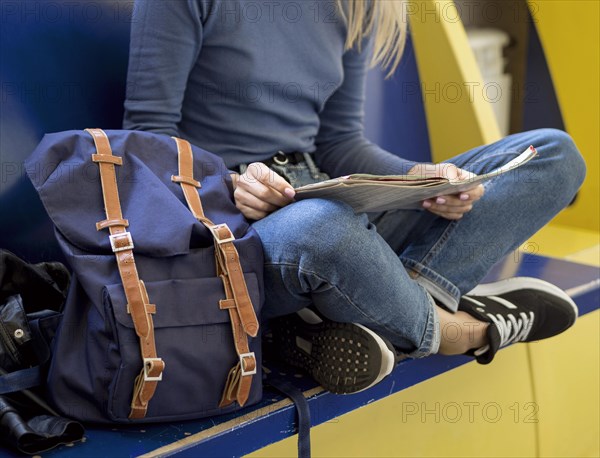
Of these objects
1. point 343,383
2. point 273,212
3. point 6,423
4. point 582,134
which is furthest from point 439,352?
point 582,134

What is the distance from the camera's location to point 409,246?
137cm

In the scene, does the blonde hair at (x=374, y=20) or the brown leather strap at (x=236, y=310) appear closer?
the brown leather strap at (x=236, y=310)

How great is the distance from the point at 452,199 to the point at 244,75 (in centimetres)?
39

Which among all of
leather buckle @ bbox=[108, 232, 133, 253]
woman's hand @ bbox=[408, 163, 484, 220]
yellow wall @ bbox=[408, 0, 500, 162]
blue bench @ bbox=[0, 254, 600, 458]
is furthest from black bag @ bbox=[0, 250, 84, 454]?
yellow wall @ bbox=[408, 0, 500, 162]

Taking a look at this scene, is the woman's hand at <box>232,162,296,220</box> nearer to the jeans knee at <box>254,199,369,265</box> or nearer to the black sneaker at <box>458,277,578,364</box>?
the jeans knee at <box>254,199,369,265</box>

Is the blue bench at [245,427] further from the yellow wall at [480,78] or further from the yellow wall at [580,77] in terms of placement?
the yellow wall at [580,77]

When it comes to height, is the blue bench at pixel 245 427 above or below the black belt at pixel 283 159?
below

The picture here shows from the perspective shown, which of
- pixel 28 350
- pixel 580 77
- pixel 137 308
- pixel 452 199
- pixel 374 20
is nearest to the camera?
pixel 137 308

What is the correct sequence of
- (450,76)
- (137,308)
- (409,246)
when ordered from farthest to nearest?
1. (450,76)
2. (409,246)
3. (137,308)

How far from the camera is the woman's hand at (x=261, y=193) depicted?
43.3 inches

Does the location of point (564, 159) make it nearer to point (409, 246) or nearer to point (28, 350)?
point (409, 246)

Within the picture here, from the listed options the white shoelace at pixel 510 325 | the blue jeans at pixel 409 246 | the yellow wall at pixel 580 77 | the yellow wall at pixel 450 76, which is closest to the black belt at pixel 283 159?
the blue jeans at pixel 409 246

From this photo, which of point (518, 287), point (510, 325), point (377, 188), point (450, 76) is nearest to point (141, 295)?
point (377, 188)

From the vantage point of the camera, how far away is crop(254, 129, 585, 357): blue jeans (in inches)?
40.3
